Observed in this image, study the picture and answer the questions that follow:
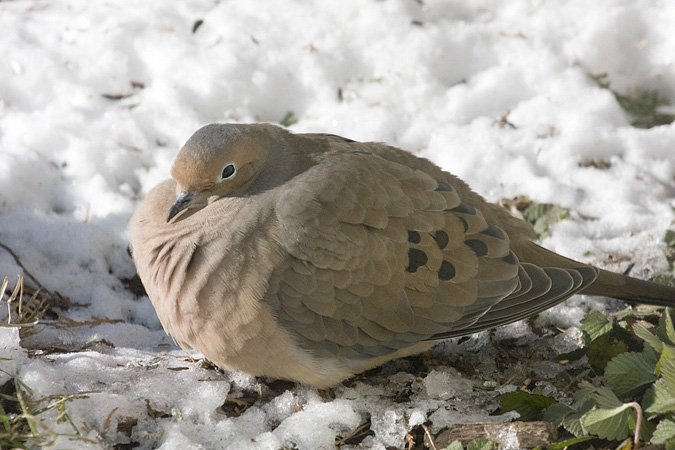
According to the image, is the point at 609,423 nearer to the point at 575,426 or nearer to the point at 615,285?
the point at 575,426

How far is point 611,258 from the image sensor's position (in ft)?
12.9

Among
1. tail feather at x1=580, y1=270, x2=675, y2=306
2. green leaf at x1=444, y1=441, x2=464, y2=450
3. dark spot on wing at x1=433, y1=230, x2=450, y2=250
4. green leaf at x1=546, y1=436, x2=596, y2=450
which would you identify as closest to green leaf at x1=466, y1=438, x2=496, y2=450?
green leaf at x1=444, y1=441, x2=464, y2=450

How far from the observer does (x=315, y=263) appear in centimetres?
298

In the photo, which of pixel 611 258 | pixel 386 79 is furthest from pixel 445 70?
pixel 611 258

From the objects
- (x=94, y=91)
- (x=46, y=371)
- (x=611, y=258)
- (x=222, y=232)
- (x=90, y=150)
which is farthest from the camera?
(x=94, y=91)

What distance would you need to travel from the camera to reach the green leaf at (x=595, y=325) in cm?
324

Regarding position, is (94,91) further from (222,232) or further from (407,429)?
(407,429)

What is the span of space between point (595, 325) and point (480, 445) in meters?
1.01

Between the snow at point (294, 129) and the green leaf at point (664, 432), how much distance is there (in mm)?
747

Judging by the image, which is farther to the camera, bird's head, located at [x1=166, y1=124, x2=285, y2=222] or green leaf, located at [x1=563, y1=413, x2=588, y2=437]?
bird's head, located at [x1=166, y1=124, x2=285, y2=222]

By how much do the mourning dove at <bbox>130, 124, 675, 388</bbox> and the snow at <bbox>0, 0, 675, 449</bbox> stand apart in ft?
0.88

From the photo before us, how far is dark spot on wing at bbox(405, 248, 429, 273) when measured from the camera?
10.2 feet

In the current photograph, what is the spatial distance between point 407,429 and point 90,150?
8.69 ft

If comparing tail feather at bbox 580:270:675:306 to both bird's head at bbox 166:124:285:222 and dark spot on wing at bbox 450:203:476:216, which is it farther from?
bird's head at bbox 166:124:285:222
